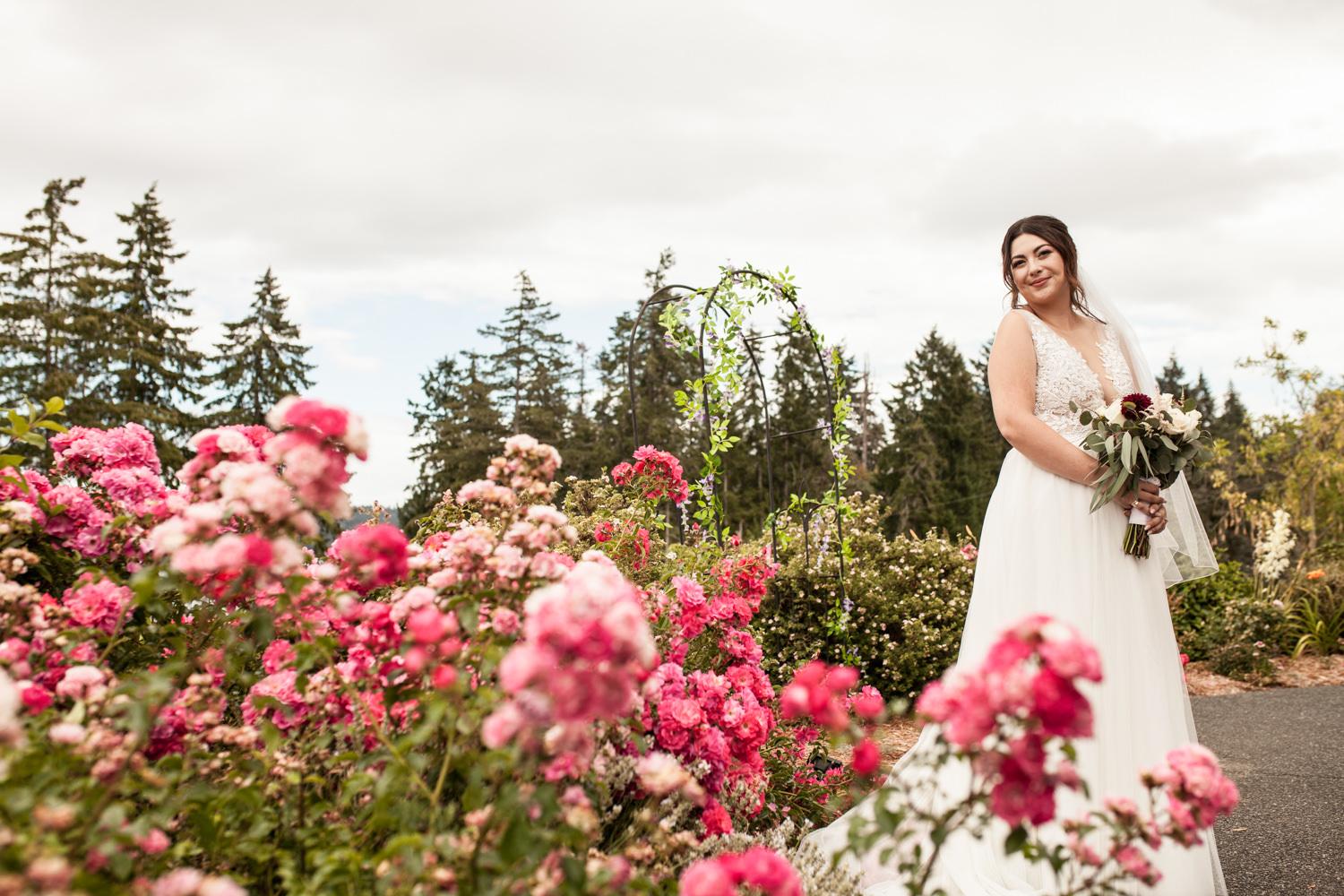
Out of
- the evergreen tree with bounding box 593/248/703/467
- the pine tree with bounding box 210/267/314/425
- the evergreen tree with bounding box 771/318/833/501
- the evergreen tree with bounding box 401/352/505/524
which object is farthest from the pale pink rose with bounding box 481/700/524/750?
the pine tree with bounding box 210/267/314/425

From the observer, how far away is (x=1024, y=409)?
2973 mm

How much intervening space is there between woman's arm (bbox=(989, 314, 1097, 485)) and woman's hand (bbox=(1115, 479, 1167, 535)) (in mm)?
145

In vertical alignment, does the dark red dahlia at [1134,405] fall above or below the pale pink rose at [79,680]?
above

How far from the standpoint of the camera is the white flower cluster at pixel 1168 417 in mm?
2770

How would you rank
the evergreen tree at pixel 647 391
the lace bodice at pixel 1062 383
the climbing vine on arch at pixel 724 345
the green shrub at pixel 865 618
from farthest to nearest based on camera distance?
the evergreen tree at pixel 647 391 < the green shrub at pixel 865 618 < the climbing vine on arch at pixel 724 345 < the lace bodice at pixel 1062 383

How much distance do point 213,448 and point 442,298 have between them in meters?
30.5

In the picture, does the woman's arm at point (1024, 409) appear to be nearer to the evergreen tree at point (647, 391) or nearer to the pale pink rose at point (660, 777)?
the pale pink rose at point (660, 777)

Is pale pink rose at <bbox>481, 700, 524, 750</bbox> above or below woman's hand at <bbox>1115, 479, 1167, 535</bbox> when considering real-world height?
below

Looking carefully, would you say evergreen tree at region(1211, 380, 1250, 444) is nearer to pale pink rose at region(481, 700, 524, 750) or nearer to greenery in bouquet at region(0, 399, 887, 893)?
greenery in bouquet at region(0, 399, 887, 893)

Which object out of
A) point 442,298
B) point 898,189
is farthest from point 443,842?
point 442,298

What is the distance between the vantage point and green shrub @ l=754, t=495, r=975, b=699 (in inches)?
244

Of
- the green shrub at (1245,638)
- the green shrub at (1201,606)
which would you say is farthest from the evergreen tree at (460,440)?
the green shrub at (1245,638)

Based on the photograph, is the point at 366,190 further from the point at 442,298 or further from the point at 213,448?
the point at 442,298

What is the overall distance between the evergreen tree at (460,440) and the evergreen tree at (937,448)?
53.3 feet
